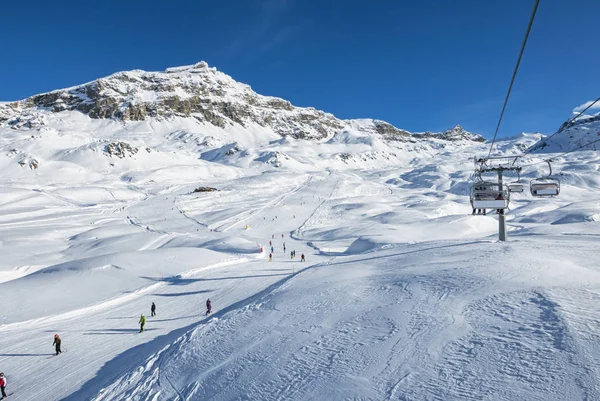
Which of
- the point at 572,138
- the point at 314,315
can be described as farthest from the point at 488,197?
the point at 572,138

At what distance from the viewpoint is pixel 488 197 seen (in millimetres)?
17969

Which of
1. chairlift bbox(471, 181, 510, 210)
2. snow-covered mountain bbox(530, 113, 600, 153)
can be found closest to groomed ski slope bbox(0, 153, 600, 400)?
chairlift bbox(471, 181, 510, 210)

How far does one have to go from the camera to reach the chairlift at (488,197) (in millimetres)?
17844

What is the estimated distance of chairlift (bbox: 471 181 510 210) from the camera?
17844 millimetres

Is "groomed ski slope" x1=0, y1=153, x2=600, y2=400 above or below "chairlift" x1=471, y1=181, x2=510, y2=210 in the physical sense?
below

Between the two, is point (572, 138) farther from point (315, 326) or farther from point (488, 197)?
point (315, 326)

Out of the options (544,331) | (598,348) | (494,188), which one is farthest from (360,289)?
(494,188)

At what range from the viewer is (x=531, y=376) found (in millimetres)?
6406

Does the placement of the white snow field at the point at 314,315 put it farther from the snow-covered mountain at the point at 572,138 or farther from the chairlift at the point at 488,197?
the snow-covered mountain at the point at 572,138

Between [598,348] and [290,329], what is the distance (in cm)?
700

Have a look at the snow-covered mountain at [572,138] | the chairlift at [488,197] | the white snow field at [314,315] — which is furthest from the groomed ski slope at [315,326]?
the snow-covered mountain at [572,138]

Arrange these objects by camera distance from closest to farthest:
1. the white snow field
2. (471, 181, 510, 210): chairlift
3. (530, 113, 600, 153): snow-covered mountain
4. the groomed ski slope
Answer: the groomed ski slope, the white snow field, (471, 181, 510, 210): chairlift, (530, 113, 600, 153): snow-covered mountain

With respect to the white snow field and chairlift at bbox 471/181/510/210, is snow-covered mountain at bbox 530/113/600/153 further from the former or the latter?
chairlift at bbox 471/181/510/210

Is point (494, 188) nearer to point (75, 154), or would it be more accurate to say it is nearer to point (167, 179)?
point (167, 179)
